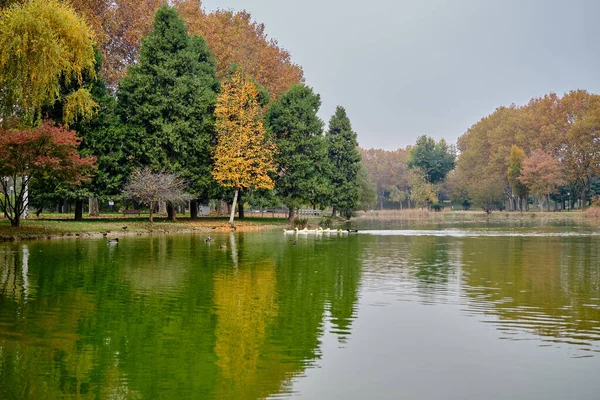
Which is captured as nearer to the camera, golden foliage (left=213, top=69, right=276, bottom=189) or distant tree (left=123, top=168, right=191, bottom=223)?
distant tree (left=123, top=168, right=191, bottom=223)

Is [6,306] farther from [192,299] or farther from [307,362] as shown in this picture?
[307,362]

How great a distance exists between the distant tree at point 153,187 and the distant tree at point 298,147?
40.6 feet

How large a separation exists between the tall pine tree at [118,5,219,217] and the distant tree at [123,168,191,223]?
2103mm

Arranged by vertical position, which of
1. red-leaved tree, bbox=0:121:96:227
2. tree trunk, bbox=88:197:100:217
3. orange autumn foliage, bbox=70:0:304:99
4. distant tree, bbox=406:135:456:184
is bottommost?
tree trunk, bbox=88:197:100:217

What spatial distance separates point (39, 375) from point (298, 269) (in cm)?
1266

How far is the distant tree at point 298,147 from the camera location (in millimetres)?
55031

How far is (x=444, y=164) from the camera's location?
13625 centimetres

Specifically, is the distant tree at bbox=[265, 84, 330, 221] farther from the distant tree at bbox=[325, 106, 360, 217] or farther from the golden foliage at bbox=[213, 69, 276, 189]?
the distant tree at bbox=[325, 106, 360, 217]

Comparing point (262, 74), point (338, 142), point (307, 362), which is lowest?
point (307, 362)

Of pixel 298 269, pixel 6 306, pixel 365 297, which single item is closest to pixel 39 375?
pixel 6 306

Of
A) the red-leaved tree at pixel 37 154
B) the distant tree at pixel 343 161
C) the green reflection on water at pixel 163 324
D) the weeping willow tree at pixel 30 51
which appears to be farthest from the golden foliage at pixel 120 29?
the green reflection on water at pixel 163 324

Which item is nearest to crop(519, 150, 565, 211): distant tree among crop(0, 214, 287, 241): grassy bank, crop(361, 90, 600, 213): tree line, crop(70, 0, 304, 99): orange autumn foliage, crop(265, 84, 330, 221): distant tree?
crop(361, 90, 600, 213): tree line

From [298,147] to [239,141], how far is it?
31.0ft

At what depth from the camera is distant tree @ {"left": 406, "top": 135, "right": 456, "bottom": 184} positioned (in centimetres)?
13425
